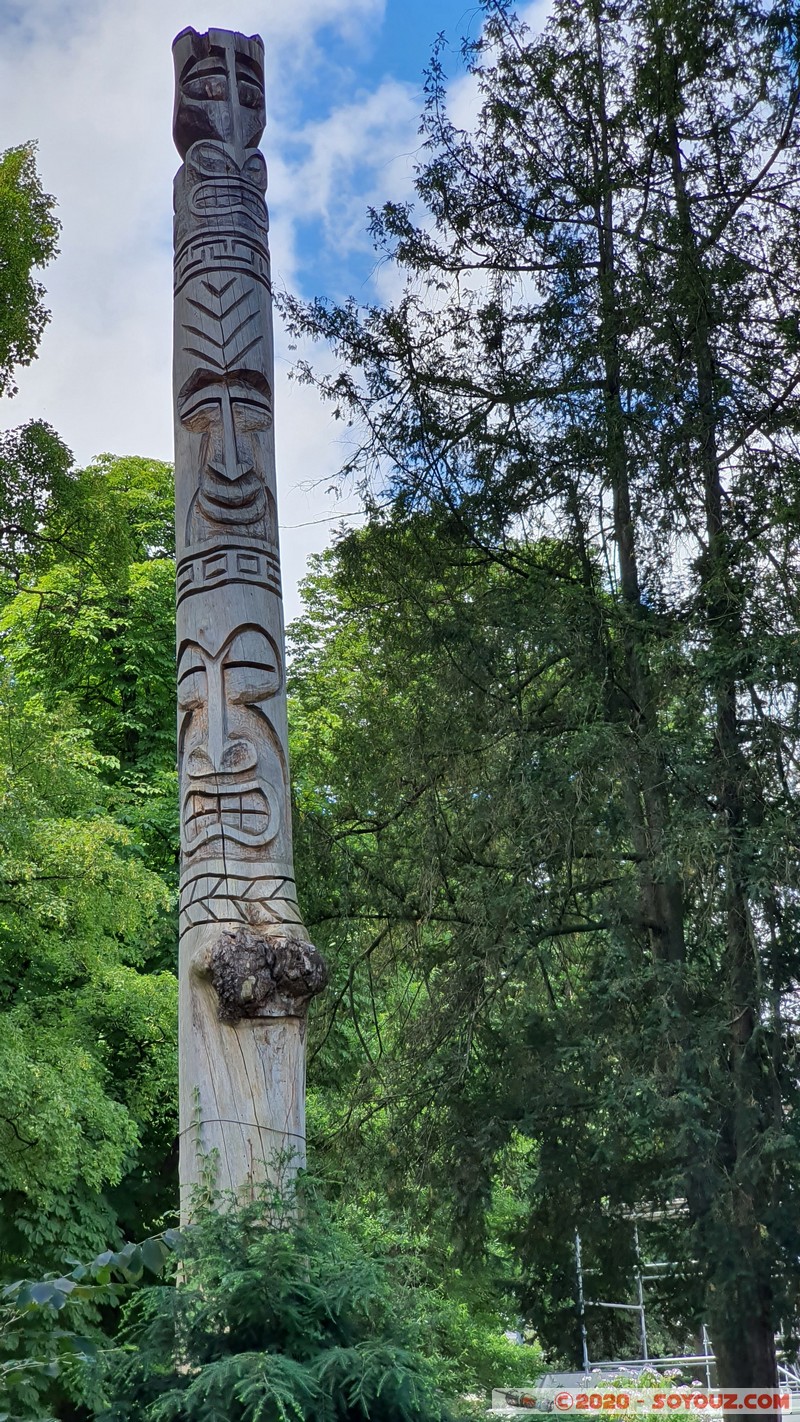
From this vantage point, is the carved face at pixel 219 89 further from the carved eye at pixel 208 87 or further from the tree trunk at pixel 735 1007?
the tree trunk at pixel 735 1007

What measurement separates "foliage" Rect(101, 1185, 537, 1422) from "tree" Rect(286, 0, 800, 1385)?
4367mm

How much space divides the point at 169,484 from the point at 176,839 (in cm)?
569

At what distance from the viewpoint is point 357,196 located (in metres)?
10.3

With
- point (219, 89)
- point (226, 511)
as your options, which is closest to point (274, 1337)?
point (226, 511)

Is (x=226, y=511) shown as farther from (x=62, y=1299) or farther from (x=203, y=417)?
(x=62, y=1299)

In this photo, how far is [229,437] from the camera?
593 centimetres

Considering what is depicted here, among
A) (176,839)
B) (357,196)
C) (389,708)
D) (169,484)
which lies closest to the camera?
(389,708)

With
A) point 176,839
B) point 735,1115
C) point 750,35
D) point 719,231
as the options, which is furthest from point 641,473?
point 176,839

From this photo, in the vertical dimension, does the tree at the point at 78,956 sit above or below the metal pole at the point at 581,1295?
above

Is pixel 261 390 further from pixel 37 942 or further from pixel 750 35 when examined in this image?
pixel 37 942

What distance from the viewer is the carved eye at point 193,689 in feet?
17.7

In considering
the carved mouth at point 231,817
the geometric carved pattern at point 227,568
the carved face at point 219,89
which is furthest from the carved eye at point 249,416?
the carved mouth at point 231,817

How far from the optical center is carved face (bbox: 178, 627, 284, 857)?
5.16m

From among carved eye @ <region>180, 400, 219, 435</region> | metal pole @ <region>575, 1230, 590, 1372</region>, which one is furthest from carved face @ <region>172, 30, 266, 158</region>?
metal pole @ <region>575, 1230, 590, 1372</region>
